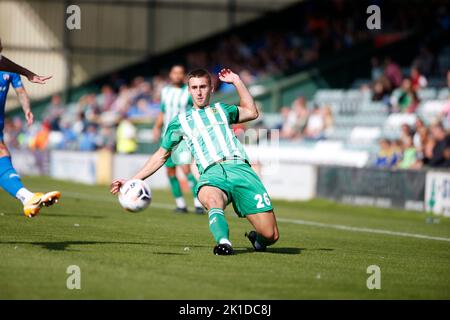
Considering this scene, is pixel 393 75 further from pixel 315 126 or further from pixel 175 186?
pixel 175 186

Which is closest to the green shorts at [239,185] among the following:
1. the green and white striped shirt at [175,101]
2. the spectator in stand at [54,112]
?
the green and white striped shirt at [175,101]

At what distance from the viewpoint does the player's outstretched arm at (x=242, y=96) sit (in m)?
10.0

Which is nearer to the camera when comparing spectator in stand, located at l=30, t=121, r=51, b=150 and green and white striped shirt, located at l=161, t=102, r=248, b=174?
green and white striped shirt, located at l=161, t=102, r=248, b=174

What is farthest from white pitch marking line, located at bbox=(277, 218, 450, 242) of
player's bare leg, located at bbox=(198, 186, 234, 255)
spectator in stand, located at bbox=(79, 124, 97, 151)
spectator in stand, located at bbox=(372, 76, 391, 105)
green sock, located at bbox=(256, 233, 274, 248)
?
spectator in stand, located at bbox=(79, 124, 97, 151)

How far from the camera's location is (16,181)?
11383 millimetres

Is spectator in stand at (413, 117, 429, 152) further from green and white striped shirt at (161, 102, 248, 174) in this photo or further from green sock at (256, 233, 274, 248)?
green and white striped shirt at (161, 102, 248, 174)

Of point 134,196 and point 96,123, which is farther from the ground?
point 96,123

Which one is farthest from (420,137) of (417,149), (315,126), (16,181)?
(16,181)

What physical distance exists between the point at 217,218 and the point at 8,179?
2.95m

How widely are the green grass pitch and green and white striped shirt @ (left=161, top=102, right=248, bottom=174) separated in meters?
1.07

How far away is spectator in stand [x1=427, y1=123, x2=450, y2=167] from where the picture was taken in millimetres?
20125

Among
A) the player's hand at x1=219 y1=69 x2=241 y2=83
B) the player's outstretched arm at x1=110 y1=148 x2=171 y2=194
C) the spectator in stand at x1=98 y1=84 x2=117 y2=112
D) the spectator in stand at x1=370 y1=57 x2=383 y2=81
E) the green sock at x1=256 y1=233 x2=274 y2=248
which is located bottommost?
the green sock at x1=256 y1=233 x2=274 y2=248

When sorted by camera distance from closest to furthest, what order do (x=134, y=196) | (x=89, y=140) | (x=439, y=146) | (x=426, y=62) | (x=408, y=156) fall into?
1. (x=134, y=196)
2. (x=439, y=146)
3. (x=408, y=156)
4. (x=426, y=62)
5. (x=89, y=140)

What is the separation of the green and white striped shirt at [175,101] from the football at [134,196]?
6.99 metres
